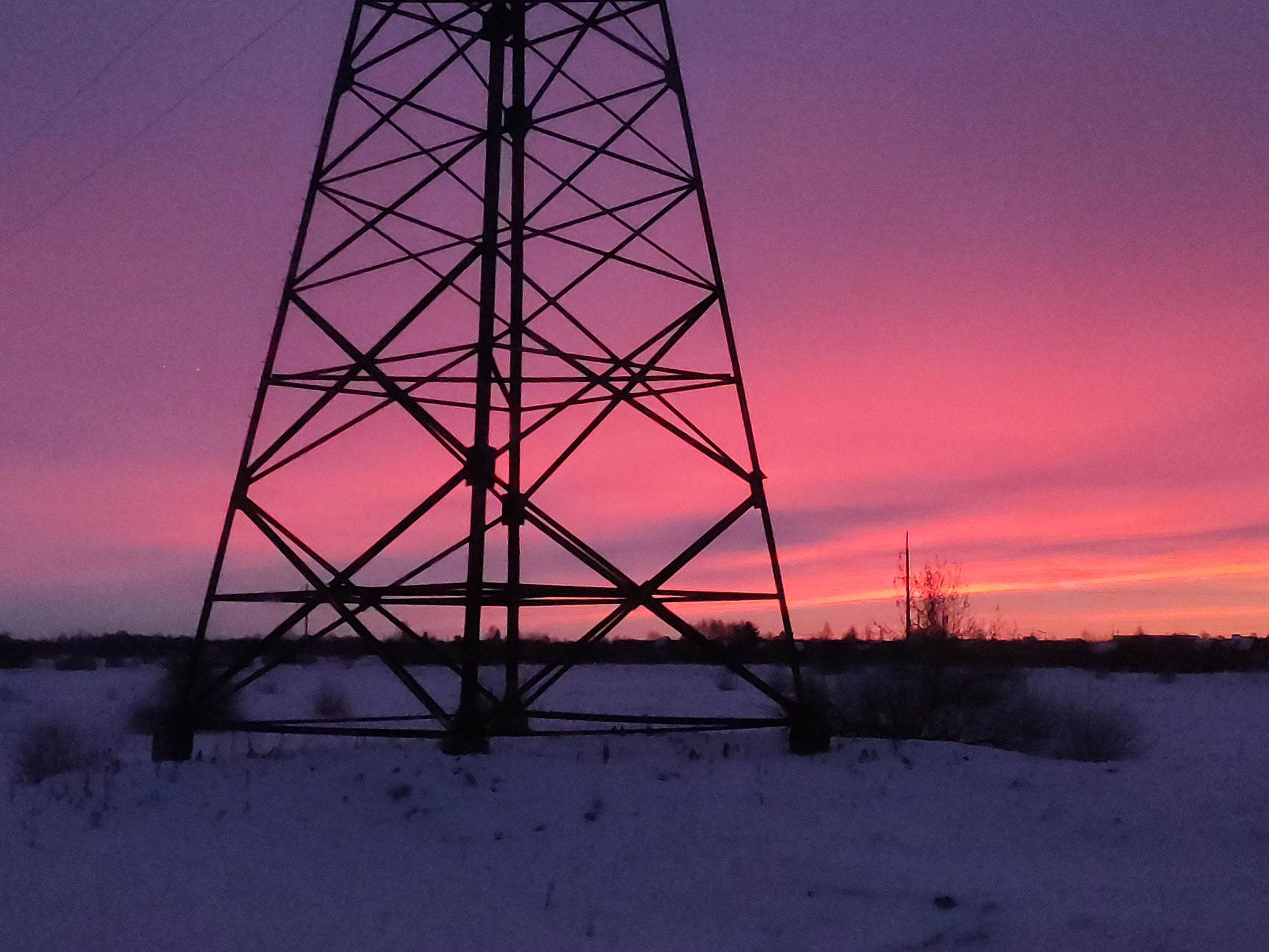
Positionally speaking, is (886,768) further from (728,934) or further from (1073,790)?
(728,934)

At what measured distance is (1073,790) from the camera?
13.2 meters

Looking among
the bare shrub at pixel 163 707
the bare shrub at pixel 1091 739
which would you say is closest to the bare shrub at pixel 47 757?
the bare shrub at pixel 163 707

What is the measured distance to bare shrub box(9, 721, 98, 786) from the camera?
16.0 metres

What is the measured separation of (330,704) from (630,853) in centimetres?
2299

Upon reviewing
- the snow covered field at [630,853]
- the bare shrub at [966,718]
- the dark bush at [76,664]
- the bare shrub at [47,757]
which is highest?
the dark bush at [76,664]

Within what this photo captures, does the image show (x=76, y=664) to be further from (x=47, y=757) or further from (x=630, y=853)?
(x=630, y=853)

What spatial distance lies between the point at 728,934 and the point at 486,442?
19.3 feet

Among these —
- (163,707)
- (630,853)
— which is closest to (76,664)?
(163,707)

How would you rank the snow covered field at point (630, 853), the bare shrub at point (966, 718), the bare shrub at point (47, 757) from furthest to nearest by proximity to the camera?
the bare shrub at point (966, 718), the bare shrub at point (47, 757), the snow covered field at point (630, 853)

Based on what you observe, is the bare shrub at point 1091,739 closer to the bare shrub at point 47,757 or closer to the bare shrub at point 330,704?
the bare shrub at point 47,757

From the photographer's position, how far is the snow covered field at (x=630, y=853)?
9.06 metres

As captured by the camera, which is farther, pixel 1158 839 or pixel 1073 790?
pixel 1073 790

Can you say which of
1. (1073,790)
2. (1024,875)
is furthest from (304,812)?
(1073,790)

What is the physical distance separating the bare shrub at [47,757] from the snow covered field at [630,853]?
7.16ft
